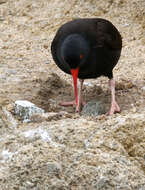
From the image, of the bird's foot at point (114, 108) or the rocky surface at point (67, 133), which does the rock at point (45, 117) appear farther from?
the bird's foot at point (114, 108)

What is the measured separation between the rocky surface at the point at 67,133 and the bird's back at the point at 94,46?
52 cm

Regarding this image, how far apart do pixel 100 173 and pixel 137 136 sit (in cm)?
61

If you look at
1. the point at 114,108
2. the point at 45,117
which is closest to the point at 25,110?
the point at 45,117

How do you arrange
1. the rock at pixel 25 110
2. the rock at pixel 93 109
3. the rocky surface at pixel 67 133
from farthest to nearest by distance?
the rock at pixel 93 109 < the rock at pixel 25 110 < the rocky surface at pixel 67 133

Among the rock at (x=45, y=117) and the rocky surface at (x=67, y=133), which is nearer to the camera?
the rocky surface at (x=67, y=133)

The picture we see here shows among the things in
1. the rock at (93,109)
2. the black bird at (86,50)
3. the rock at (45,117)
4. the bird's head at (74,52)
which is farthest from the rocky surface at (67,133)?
the bird's head at (74,52)

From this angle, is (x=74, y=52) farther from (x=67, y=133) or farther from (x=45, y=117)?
(x=67, y=133)

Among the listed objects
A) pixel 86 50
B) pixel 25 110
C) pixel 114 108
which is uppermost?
pixel 86 50

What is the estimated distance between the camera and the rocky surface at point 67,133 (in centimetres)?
339

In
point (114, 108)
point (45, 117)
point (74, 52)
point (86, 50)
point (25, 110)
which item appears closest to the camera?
point (45, 117)

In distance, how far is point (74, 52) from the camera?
4777 mm

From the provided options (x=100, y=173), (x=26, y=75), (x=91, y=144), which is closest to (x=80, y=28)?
(x=26, y=75)

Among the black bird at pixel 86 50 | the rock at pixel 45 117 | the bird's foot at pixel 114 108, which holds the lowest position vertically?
the bird's foot at pixel 114 108

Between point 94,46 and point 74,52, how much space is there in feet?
1.58
